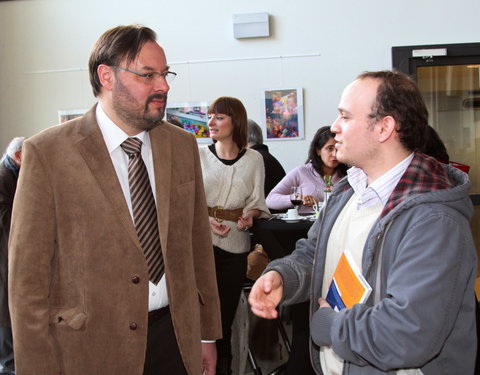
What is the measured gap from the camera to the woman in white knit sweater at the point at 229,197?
336cm

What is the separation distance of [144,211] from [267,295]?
0.46m

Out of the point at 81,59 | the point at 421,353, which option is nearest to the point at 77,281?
the point at 421,353

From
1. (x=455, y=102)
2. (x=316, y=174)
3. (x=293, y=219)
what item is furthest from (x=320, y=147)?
A: (x=455, y=102)

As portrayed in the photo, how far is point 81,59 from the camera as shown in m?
6.65

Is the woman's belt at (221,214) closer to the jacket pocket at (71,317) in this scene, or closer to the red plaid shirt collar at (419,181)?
the jacket pocket at (71,317)

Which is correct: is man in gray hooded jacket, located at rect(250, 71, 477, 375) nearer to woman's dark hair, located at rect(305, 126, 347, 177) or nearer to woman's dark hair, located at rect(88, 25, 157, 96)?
woman's dark hair, located at rect(88, 25, 157, 96)

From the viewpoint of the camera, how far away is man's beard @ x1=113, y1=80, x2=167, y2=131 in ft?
5.41

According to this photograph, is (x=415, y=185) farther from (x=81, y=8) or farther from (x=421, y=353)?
(x=81, y=8)

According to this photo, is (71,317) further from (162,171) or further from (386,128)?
(386,128)

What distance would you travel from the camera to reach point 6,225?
140 inches

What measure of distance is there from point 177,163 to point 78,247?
17.4 inches

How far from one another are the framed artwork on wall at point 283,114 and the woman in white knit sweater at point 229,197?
2.80m

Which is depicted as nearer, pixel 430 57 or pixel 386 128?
pixel 386 128

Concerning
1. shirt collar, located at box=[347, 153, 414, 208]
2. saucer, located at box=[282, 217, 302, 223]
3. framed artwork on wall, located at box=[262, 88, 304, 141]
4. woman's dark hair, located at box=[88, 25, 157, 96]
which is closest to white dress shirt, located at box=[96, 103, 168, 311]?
woman's dark hair, located at box=[88, 25, 157, 96]
